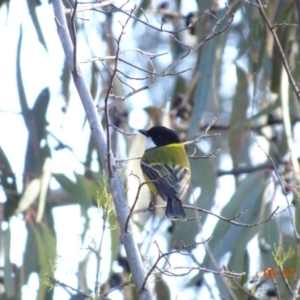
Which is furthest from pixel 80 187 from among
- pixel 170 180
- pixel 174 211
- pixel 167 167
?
pixel 174 211

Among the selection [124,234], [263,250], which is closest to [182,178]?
[263,250]

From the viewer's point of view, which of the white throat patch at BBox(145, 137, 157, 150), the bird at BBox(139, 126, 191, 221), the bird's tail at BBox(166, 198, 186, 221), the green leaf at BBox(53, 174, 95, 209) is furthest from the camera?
the green leaf at BBox(53, 174, 95, 209)

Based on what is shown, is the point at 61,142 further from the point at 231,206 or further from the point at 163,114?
the point at 231,206

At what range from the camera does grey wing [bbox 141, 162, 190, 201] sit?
3061mm

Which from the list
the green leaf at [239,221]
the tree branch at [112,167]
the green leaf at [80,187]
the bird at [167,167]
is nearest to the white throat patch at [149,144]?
the bird at [167,167]

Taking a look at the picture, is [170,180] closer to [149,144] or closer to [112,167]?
[149,144]

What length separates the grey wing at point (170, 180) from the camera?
3061mm

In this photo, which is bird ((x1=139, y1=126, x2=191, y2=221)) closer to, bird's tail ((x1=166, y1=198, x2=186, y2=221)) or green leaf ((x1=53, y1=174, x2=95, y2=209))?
bird's tail ((x1=166, y1=198, x2=186, y2=221))

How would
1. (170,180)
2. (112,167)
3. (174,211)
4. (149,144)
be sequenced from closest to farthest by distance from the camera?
1. (112,167)
2. (174,211)
3. (170,180)
4. (149,144)

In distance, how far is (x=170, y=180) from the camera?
321 cm

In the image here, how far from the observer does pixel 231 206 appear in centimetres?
388

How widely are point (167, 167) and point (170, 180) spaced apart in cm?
32

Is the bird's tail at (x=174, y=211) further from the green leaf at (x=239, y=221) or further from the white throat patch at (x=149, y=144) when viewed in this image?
the white throat patch at (x=149, y=144)

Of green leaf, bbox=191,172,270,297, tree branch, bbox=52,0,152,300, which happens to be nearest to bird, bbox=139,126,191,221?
green leaf, bbox=191,172,270,297
